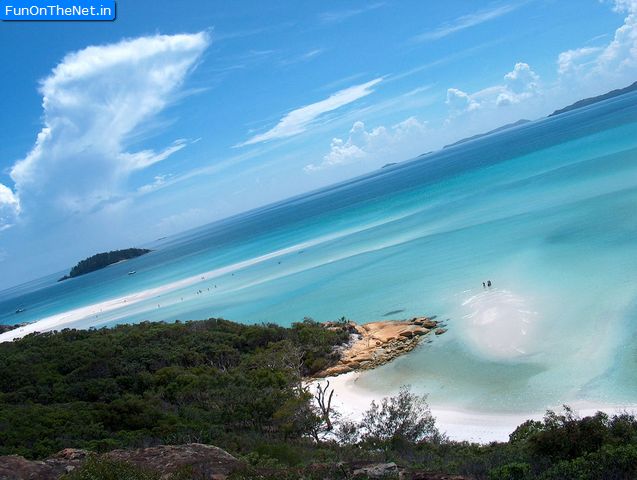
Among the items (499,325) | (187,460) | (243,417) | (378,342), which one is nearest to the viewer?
(187,460)

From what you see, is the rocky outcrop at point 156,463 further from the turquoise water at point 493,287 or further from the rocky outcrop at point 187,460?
the turquoise water at point 493,287

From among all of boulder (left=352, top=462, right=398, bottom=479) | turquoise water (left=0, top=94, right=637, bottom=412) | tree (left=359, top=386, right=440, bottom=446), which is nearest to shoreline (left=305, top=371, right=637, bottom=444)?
turquoise water (left=0, top=94, right=637, bottom=412)

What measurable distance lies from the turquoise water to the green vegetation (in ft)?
13.3

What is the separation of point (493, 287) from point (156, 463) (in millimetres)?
26481

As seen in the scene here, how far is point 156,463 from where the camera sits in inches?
420

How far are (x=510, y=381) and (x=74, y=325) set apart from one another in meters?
60.4

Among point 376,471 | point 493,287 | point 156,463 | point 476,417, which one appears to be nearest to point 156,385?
point 156,463

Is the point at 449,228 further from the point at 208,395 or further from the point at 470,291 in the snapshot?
the point at 208,395

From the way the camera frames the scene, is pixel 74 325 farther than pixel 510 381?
Yes

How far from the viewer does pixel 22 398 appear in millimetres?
22844

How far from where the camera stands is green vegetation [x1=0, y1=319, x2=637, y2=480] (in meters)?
9.62

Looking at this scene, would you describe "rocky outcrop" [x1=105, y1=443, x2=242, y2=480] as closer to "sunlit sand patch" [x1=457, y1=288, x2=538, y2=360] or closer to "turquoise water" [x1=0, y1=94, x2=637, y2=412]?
"turquoise water" [x1=0, y1=94, x2=637, y2=412]

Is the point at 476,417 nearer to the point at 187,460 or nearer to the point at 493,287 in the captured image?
the point at 187,460

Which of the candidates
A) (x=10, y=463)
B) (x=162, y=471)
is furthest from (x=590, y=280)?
(x=10, y=463)
